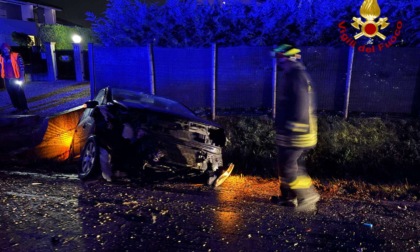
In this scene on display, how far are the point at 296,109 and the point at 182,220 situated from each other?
1701 mm

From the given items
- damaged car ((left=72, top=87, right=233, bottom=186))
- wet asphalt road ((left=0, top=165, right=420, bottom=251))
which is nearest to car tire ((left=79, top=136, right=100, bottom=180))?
damaged car ((left=72, top=87, right=233, bottom=186))

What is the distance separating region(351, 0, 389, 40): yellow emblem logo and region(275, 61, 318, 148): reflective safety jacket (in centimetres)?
590

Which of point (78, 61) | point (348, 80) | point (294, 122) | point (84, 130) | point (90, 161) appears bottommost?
point (90, 161)

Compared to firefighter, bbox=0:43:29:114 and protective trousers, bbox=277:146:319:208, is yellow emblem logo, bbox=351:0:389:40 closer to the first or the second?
protective trousers, bbox=277:146:319:208

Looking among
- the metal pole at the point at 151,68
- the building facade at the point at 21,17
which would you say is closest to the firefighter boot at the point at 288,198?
the metal pole at the point at 151,68

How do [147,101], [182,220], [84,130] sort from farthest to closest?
1. [147,101]
2. [84,130]
3. [182,220]

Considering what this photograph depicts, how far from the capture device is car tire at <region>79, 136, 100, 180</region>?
4.70 m


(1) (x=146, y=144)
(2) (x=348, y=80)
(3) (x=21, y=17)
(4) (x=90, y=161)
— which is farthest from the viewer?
(3) (x=21, y=17)

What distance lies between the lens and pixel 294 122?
3.73 m

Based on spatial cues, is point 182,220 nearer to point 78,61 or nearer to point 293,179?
point 293,179

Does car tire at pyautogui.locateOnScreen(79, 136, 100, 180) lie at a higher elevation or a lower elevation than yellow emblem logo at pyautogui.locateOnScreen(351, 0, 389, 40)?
lower

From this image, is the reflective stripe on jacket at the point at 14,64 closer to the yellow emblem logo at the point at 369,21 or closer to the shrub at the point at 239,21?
the shrub at the point at 239,21

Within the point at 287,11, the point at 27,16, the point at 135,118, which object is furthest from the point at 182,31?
the point at 27,16

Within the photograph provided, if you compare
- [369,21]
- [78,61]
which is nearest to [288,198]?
[369,21]
